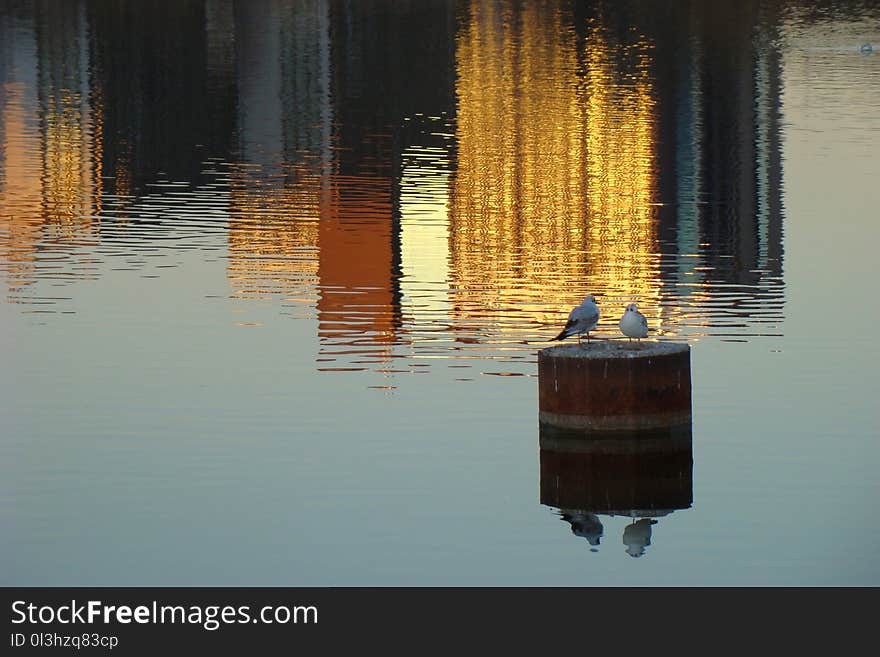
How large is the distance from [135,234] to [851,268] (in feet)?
50.3

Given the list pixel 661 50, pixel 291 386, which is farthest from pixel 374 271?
pixel 661 50

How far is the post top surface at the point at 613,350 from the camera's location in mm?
24406

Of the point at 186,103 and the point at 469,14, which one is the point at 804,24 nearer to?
the point at 469,14

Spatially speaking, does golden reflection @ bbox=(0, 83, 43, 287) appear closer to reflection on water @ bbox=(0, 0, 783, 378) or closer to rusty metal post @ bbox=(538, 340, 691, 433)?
reflection on water @ bbox=(0, 0, 783, 378)

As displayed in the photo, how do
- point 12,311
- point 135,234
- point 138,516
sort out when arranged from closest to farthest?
point 138,516, point 12,311, point 135,234

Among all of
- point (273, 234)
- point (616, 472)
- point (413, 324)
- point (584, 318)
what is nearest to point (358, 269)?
point (413, 324)

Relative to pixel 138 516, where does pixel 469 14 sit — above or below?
above

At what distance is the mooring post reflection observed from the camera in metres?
24.5

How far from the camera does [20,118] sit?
73438 millimetres

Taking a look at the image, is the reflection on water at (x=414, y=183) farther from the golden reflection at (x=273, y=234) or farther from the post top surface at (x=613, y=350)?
the post top surface at (x=613, y=350)

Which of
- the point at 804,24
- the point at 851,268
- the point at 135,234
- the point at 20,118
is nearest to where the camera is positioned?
the point at 851,268

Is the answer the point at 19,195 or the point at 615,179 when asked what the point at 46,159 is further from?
the point at 615,179

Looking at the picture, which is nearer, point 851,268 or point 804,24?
point 851,268

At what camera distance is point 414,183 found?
5328 centimetres
